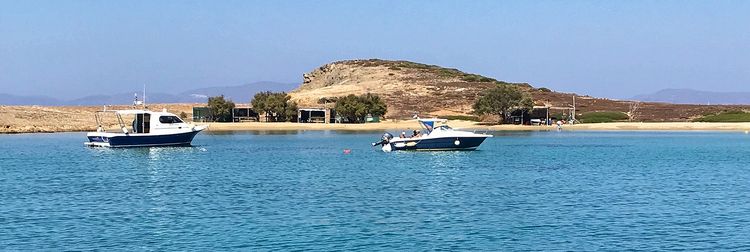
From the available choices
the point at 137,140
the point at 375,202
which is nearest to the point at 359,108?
the point at 137,140

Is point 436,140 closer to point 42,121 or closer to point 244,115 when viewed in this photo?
point 42,121

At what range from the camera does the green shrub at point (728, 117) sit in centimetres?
13900

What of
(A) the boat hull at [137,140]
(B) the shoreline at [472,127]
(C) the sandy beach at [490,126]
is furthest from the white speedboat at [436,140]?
(C) the sandy beach at [490,126]

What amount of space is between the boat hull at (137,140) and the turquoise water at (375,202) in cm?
1082

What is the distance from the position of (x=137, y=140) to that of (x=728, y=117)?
95.7 metres

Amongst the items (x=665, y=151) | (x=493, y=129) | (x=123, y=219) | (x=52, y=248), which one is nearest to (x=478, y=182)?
(x=123, y=219)

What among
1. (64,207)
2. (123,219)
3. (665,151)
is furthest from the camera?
(665,151)

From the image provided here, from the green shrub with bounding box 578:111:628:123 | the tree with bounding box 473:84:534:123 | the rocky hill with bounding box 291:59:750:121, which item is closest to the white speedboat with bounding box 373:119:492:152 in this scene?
the tree with bounding box 473:84:534:123

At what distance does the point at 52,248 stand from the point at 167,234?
12.9ft

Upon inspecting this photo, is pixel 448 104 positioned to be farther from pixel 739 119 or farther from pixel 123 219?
pixel 123 219

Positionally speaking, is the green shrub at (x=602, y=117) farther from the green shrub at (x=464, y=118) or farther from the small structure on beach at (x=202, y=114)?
the small structure on beach at (x=202, y=114)

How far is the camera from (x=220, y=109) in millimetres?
147125

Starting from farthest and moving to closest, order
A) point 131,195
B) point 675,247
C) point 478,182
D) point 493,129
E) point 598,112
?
point 598,112 < point 493,129 < point 478,182 < point 131,195 < point 675,247

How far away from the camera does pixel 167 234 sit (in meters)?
30.4
